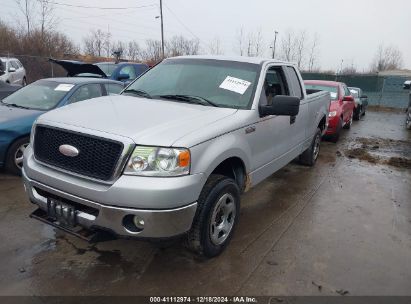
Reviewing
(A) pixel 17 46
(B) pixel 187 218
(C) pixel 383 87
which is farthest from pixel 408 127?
(A) pixel 17 46

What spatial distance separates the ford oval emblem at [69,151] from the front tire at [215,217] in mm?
1116

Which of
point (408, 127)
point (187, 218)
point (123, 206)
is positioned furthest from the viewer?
point (408, 127)

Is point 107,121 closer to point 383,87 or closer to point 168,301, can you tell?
point 168,301

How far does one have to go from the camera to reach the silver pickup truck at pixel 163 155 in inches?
110

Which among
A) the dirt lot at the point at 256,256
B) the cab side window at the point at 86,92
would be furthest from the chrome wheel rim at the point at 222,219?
the cab side window at the point at 86,92

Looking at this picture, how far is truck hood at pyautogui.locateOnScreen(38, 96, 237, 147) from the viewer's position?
2.91 m

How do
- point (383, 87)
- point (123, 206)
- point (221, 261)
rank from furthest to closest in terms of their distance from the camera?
point (383, 87)
point (221, 261)
point (123, 206)

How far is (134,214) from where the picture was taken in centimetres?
274

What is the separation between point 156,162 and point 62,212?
939 millimetres

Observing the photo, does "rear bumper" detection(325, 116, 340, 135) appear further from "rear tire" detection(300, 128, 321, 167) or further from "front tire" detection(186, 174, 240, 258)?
"front tire" detection(186, 174, 240, 258)

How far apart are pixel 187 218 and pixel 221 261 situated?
811 millimetres

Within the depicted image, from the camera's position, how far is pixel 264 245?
151 inches

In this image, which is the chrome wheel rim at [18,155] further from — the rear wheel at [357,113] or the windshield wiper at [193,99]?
the rear wheel at [357,113]

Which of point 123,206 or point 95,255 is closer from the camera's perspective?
point 123,206
